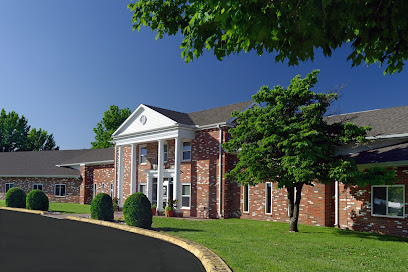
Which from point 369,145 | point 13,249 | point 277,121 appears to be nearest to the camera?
point 13,249

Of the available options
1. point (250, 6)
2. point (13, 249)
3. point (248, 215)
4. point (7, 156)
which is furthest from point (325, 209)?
point (7, 156)

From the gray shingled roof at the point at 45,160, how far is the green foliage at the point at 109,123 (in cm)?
1718

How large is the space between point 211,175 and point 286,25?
1978 centimetres

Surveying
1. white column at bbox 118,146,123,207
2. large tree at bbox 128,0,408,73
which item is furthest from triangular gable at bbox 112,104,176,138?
large tree at bbox 128,0,408,73

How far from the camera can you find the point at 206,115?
29.2 m

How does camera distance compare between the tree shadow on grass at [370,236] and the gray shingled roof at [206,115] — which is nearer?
the tree shadow on grass at [370,236]

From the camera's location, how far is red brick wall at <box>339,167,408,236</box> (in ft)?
54.4

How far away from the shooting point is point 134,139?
30422 millimetres

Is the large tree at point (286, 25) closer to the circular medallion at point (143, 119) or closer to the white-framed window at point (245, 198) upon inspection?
A: the white-framed window at point (245, 198)

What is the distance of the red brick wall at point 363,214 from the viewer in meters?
16.6

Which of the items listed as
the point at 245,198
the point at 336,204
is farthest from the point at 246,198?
the point at 336,204

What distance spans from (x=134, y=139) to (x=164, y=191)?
16.1ft

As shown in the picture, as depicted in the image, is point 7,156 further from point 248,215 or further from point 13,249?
point 13,249

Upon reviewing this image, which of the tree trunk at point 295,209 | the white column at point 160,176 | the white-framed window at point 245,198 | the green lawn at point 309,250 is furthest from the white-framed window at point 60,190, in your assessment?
the tree trunk at point 295,209
